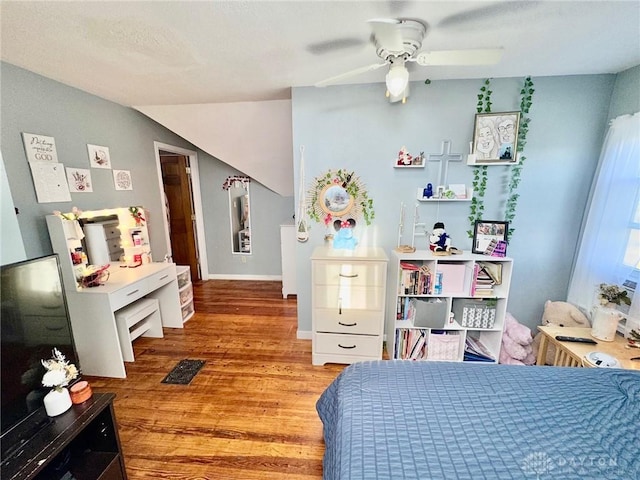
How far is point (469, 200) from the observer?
219cm

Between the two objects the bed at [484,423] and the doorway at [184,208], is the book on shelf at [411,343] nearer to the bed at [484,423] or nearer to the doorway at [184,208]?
the bed at [484,423]

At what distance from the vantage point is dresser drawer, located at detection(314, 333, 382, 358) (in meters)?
2.14

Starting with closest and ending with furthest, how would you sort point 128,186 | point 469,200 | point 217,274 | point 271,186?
point 469,200 < point 128,186 < point 271,186 < point 217,274

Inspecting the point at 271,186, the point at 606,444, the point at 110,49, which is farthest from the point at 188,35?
the point at 606,444

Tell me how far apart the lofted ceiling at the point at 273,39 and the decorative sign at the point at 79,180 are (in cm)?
70

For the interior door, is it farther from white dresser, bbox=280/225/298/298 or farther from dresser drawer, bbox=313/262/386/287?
dresser drawer, bbox=313/262/386/287

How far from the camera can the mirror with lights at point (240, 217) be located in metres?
4.02

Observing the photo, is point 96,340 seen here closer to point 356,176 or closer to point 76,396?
point 76,396

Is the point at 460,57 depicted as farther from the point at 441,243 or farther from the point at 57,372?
the point at 57,372

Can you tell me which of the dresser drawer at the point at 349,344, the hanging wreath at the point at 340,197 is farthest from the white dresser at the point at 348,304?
the hanging wreath at the point at 340,197

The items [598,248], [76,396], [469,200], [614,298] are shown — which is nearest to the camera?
[76,396]

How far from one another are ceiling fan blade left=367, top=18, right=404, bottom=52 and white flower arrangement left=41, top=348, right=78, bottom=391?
192 cm

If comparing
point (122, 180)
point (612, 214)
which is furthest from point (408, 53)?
point (122, 180)

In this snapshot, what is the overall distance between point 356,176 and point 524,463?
6.52ft
